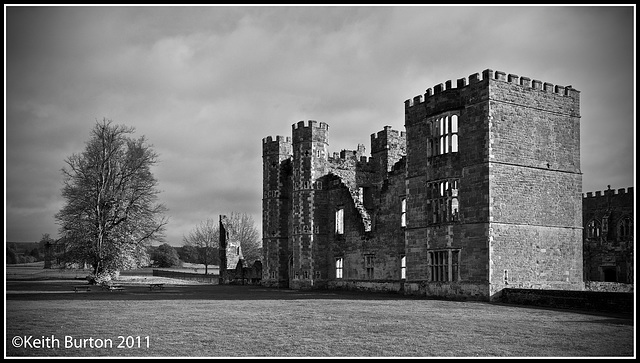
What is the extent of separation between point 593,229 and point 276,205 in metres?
26.8

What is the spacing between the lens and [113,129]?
47062mm

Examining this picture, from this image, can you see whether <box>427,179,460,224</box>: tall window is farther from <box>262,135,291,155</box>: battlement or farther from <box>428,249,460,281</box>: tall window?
<box>262,135,291,155</box>: battlement

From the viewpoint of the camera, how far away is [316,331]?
53.5 ft

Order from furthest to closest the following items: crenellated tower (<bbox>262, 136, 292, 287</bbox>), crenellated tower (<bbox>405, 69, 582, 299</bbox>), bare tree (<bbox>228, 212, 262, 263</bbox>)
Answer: bare tree (<bbox>228, 212, 262, 263</bbox>)
crenellated tower (<bbox>262, 136, 292, 287</bbox>)
crenellated tower (<bbox>405, 69, 582, 299</bbox>)

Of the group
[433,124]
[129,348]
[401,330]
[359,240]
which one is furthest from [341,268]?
[129,348]

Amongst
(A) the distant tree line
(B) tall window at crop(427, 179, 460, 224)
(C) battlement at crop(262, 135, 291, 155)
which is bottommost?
(A) the distant tree line

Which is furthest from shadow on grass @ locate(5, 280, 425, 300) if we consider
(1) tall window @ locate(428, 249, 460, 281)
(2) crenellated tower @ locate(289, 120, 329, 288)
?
(2) crenellated tower @ locate(289, 120, 329, 288)

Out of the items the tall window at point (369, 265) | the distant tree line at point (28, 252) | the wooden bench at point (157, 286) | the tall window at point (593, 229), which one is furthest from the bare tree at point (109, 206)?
the distant tree line at point (28, 252)

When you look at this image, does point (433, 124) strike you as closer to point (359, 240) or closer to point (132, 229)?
point (359, 240)

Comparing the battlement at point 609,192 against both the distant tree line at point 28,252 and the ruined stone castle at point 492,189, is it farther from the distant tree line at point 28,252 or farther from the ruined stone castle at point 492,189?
the distant tree line at point 28,252

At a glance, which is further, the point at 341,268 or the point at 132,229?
the point at 132,229

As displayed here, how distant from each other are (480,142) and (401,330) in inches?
613

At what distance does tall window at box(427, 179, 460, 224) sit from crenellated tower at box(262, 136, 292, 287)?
744 inches

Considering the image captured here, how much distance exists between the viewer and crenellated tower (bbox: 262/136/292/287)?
49188 millimetres
